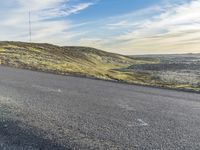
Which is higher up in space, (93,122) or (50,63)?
(50,63)

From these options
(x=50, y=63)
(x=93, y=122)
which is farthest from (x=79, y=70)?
(x=93, y=122)

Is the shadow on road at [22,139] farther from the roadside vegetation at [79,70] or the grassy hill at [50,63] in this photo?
the grassy hill at [50,63]

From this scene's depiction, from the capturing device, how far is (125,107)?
1332 centimetres

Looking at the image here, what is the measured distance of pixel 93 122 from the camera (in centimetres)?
1034

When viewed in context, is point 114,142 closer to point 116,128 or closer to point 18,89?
point 116,128

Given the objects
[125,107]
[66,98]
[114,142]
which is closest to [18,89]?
[66,98]

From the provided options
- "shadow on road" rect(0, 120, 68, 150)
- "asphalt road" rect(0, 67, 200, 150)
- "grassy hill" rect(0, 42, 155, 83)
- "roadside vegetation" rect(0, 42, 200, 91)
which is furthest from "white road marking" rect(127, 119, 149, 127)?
"grassy hill" rect(0, 42, 155, 83)

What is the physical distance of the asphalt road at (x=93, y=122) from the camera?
816 cm

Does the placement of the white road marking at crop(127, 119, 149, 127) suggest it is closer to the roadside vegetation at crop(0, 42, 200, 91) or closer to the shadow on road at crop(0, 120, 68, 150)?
the shadow on road at crop(0, 120, 68, 150)

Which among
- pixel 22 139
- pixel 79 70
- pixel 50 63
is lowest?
pixel 22 139

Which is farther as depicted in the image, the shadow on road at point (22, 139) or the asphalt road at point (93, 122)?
the asphalt road at point (93, 122)

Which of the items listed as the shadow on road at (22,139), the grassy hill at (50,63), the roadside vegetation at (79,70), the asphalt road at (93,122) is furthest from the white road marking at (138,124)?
the grassy hill at (50,63)

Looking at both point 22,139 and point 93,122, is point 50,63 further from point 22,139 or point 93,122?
point 22,139

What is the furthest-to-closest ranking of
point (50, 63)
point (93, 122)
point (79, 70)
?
point (50, 63)
point (79, 70)
point (93, 122)
